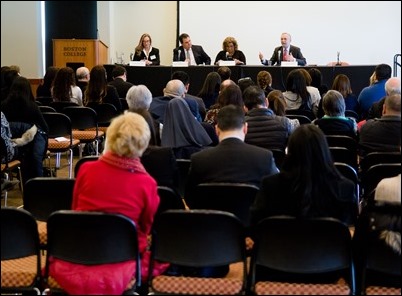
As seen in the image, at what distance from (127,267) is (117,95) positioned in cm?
511

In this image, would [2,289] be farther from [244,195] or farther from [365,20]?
[365,20]

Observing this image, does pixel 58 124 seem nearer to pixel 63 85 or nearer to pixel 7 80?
pixel 7 80

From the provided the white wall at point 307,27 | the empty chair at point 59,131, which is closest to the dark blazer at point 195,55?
the white wall at point 307,27

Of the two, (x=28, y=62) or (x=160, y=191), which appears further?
→ (x=28, y=62)

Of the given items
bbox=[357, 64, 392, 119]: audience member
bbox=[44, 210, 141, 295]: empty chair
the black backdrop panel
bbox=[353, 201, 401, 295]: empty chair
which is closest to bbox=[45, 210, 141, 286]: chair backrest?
bbox=[44, 210, 141, 295]: empty chair

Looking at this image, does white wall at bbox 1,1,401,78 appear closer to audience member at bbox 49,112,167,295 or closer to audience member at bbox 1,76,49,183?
audience member at bbox 1,76,49,183

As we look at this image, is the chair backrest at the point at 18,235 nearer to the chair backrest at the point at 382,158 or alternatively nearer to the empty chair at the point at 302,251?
the empty chair at the point at 302,251

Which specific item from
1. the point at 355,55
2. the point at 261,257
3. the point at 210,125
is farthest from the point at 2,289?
the point at 355,55

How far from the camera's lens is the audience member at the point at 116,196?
2.69 meters

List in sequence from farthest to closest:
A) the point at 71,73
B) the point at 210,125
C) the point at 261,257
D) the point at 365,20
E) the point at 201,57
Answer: the point at 365,20
the point at 201,57
the point at 71,73
the point at 210,125
the point at 261,257

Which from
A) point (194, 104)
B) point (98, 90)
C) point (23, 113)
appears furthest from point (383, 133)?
point (98, 90)

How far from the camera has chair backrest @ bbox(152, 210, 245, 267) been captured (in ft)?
8.66

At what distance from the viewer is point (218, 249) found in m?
2.69

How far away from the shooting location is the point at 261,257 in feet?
8.85
